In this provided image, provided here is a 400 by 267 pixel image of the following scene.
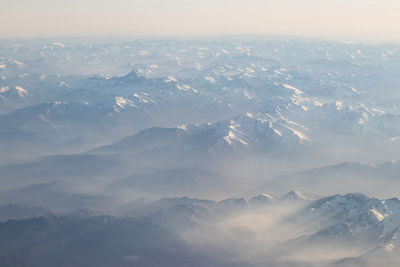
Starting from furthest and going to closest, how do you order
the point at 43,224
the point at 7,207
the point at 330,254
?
the point at 7,207 → the point at 43,224 → the point at 330,254

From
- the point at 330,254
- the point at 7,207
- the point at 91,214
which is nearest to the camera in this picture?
the point at 330,254

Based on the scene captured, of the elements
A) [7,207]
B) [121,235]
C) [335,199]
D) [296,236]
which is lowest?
[7,207]

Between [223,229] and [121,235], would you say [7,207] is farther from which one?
[223,229]

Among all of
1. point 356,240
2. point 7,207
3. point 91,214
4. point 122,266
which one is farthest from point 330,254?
point 7,207

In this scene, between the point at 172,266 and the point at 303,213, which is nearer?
the point at 172,266

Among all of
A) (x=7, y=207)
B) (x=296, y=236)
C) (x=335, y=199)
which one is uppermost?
(x=335, y=199)

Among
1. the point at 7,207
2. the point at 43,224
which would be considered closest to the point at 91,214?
the point at 43,224

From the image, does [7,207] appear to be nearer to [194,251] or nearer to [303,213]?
[194,251]

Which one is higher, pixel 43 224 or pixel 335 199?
pixel 335 199

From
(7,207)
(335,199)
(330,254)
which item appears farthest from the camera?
(7,207)
